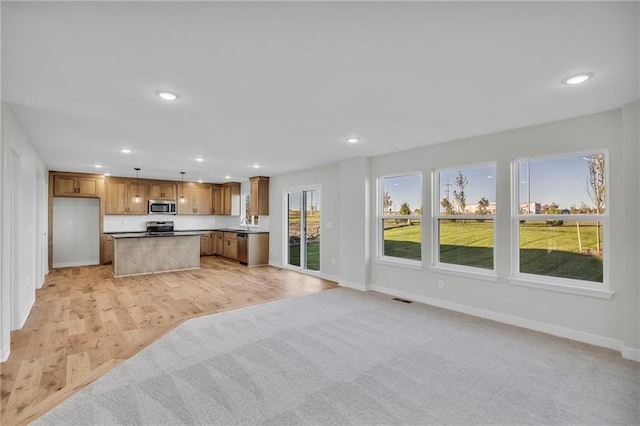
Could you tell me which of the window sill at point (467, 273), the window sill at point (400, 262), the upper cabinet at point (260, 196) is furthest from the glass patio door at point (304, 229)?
the window sill at point (467, 273)

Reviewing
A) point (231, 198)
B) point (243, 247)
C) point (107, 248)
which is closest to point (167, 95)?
→ point (243, 247)

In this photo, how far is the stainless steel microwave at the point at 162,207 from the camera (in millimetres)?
9000

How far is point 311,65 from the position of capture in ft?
7.13

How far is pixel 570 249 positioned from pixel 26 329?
20.8 feet

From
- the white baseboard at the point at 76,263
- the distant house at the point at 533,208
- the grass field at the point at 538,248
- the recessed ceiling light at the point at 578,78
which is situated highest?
the recessed ceiling light at the point at 578,78

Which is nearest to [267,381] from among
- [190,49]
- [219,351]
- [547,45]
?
[219,351]

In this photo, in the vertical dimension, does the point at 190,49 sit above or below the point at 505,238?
above

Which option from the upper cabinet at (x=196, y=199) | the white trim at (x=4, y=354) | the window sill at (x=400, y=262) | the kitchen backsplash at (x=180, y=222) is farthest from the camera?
the upper cabinet at (x=196, y=199)

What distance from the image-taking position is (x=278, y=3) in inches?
60.2

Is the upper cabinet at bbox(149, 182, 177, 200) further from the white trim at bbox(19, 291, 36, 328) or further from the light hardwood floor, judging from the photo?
the white trim at bbox(19, 291, 36, 328)

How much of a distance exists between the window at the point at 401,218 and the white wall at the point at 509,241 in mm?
178

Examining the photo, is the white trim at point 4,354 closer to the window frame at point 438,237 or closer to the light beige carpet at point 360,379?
the light beige carpet at point 360,379

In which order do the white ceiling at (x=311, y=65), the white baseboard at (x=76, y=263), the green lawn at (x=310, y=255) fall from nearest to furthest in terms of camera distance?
1. the white ceiling at (x=311, y=65)
2. the green lawn at (x=310, y=255)
3. the white baseboard at (x=76, y=263)

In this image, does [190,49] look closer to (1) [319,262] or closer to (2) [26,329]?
(2) [26,329]
